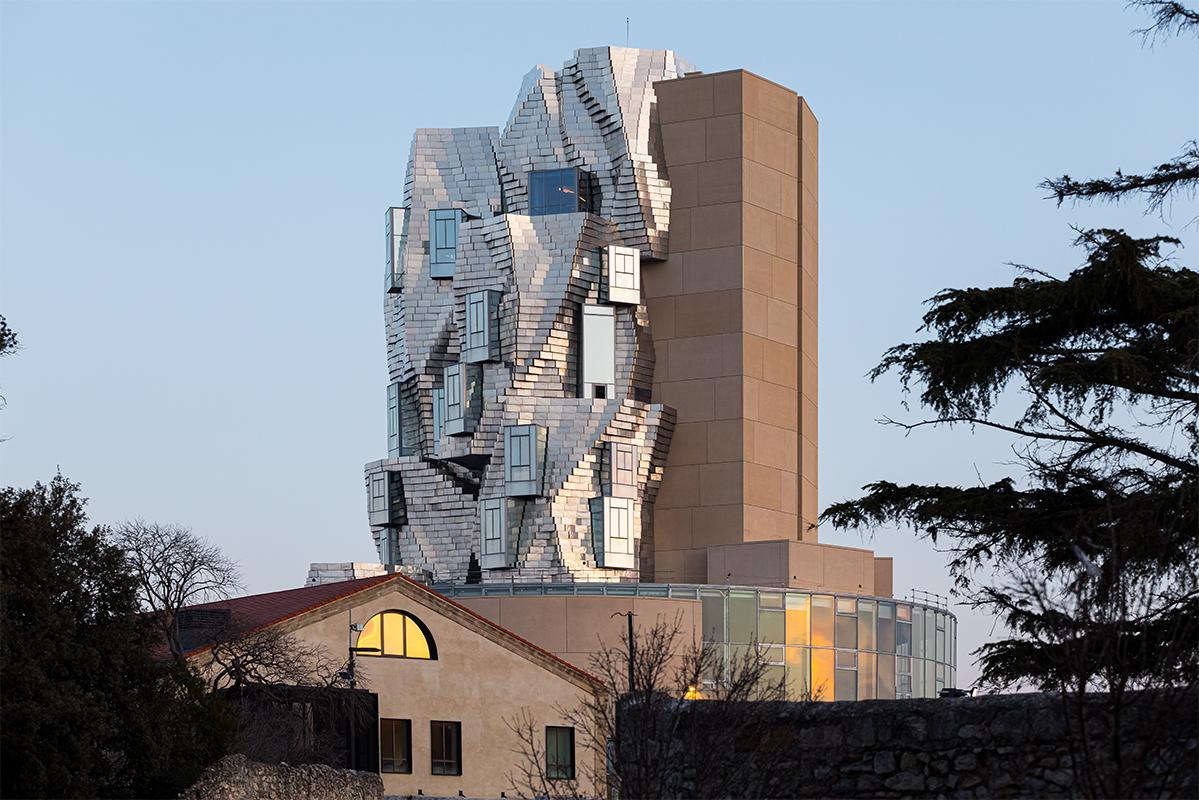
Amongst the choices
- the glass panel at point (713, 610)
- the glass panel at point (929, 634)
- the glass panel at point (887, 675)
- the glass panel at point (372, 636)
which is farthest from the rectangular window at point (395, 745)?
the glass panel at point (929, 634)

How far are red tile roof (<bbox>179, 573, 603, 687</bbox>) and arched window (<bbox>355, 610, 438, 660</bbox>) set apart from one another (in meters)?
0.99

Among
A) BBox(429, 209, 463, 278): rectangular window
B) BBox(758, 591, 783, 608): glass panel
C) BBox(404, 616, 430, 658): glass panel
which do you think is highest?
BBox(429, 209, 463, 278): rectangular window

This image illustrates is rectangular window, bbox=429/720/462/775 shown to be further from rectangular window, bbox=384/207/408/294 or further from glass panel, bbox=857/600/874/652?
rectangular window, bbox=384/207/408/294

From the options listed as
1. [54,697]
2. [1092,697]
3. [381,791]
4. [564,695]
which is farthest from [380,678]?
[1092,697]

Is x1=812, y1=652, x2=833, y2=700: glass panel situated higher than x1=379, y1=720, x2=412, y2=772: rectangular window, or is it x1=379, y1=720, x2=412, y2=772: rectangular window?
x1=812, y1=652, x2=833, y2=700: glass panel

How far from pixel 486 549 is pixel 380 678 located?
2826cm

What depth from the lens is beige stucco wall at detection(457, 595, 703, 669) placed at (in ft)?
246

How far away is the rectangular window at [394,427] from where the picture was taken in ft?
296

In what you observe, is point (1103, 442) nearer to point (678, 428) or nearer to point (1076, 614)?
point (1076, 614)

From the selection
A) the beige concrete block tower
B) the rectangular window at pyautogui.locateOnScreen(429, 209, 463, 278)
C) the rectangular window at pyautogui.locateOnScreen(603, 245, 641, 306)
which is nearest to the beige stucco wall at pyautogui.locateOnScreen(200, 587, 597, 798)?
the beige concrete block tower

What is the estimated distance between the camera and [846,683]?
7975 centimetres

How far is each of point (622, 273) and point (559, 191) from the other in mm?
4799

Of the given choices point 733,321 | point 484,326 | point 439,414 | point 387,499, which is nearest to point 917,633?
point 733,321

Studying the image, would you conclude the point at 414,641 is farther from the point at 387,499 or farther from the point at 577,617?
the point at 387,499
